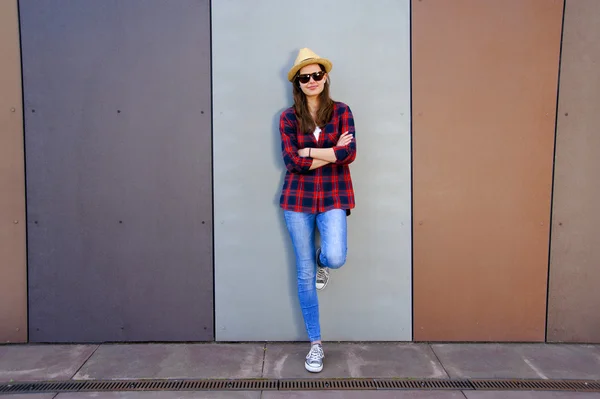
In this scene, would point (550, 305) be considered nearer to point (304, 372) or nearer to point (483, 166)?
point (483, 166)

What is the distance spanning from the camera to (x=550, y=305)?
3646 millimetres

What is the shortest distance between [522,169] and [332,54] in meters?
1.76

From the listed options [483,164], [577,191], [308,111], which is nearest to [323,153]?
[308,111]

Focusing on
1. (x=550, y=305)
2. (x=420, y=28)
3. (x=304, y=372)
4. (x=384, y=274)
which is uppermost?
(x=420, y=28)

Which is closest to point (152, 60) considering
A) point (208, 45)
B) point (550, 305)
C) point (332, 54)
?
point (208, 45)

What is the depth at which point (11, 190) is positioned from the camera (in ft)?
11.7

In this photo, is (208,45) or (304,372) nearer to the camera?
(304,372)

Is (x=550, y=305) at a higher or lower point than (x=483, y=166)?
lower

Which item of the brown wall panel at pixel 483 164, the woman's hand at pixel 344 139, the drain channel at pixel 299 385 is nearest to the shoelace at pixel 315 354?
the drain channel at pixel 299 385

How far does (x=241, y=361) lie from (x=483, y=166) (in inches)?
94.6

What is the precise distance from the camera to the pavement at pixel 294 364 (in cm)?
296

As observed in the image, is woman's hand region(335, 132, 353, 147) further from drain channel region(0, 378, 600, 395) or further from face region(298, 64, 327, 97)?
drain channel region(0, 378, 600, 395)

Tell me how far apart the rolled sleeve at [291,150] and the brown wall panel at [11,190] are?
2099 millimetres

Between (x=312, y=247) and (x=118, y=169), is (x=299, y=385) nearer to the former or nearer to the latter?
(x=312, y=247)
